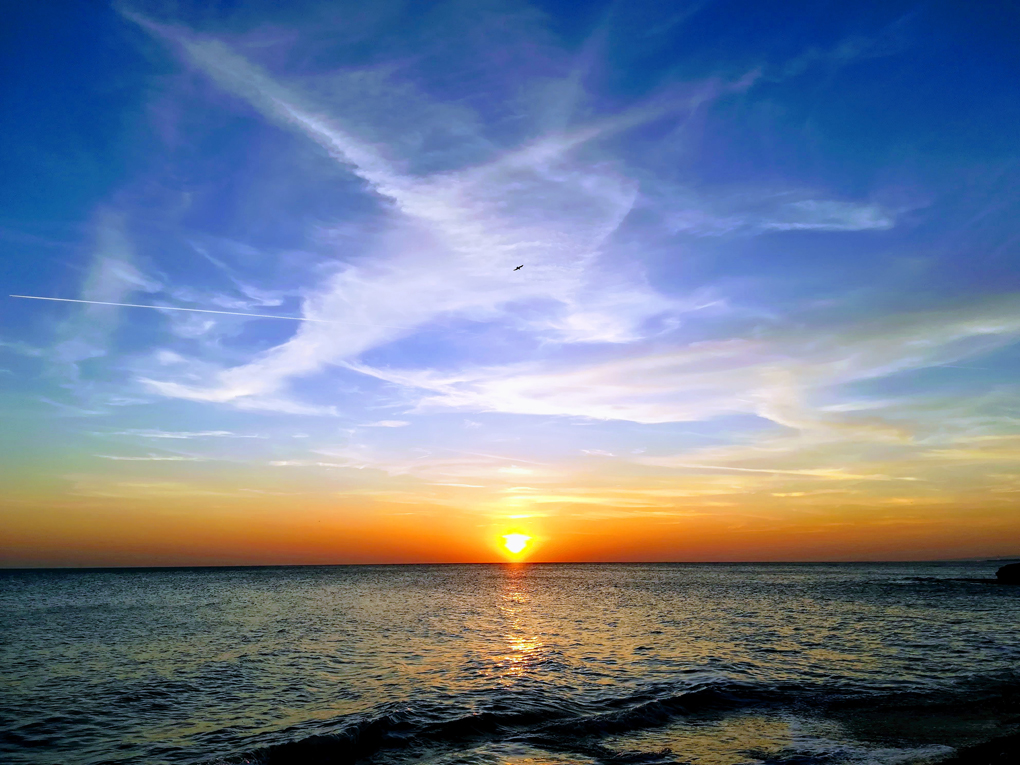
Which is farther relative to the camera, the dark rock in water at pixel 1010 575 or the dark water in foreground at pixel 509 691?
the dark rock in water at pixel 1010 575

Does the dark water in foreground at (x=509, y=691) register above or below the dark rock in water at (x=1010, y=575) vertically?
above

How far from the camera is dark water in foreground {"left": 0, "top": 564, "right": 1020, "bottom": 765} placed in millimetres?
18891

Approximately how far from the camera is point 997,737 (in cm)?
1795

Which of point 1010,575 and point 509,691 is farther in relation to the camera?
point 1010,575

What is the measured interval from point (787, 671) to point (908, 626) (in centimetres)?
2431

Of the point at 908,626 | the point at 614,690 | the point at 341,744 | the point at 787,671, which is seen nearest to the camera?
the point at 341,744

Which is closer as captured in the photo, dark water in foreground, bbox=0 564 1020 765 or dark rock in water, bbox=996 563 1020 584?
dark water in foreground, bbox=0 564 1020 765

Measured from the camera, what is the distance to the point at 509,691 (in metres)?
26.3

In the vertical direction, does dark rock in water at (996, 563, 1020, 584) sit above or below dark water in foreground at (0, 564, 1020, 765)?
below

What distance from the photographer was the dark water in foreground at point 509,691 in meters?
18.9

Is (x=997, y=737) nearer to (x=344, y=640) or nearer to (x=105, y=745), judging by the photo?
(x=105, y=745)

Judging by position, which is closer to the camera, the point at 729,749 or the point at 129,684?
the point at 729,749

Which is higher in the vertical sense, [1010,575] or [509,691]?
[509,691]

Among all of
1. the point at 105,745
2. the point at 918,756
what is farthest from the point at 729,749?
the point at 105,745
